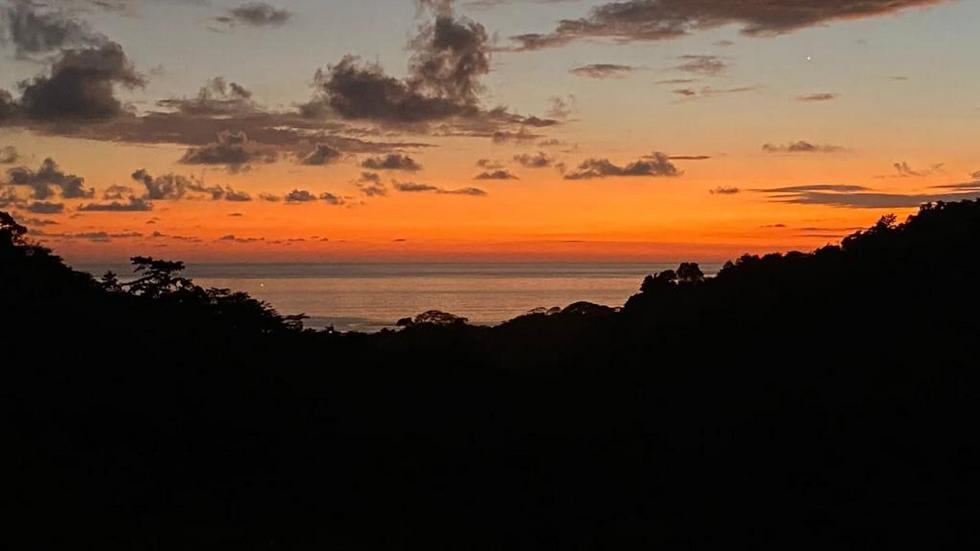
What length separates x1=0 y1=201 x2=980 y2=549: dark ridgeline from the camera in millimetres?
19531

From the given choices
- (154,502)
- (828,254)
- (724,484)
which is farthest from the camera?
(828,254)

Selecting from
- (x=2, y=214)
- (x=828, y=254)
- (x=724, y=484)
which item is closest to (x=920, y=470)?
(x=724, y=484)

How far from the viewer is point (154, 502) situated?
67.5 feet

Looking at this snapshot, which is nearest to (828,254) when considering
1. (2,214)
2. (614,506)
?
(614,506)

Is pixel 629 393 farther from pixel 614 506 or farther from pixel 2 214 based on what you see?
Answer: pixel 2 214

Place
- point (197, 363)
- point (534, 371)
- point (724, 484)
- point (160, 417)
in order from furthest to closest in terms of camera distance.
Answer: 1. point (534, 371)
2. point (197, 363)
3. point (160, 417)
4. point (724, 484)

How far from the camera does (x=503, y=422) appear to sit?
1120 inches

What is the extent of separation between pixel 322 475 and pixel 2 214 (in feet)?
71.0

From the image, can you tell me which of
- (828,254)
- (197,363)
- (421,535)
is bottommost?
(421,535)

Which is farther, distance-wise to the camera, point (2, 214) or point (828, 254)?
point (828, 254)

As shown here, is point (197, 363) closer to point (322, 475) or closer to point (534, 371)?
point (322, 475)

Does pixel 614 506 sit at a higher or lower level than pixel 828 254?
lower

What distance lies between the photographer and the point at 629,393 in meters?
31.4

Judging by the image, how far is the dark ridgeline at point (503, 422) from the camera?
1953 centimetres
